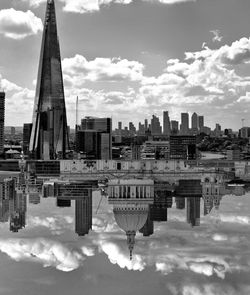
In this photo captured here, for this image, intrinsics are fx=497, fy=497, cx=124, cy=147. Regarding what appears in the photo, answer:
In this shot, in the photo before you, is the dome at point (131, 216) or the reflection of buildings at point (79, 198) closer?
the dome at point (131, 216)

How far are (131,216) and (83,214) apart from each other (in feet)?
2.52

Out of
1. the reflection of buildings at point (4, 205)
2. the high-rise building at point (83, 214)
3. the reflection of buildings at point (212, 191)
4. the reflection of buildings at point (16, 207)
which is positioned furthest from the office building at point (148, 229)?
the reflection of buildings at point (4, 205)

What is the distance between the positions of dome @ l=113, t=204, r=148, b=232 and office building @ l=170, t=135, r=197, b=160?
14.7 m

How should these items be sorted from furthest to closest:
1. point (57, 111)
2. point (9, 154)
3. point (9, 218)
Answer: point (9, 154), point (57, 111), point (9, 218)

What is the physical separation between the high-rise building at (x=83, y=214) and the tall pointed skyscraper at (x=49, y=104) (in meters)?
8.34

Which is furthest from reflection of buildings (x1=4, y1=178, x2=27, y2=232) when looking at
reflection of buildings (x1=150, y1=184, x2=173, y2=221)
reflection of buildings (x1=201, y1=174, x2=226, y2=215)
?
reflection of buildings (x1=201, y1=174, x2=226, y2=215)

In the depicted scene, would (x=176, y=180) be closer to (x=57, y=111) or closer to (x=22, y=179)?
(x=22, y=179)

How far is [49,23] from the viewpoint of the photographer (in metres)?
17.1

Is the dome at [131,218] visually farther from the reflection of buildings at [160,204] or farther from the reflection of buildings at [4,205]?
the reflection of buildings at [4,205]

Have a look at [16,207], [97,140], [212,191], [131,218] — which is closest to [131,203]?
[131,218]

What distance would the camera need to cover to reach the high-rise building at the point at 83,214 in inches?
256

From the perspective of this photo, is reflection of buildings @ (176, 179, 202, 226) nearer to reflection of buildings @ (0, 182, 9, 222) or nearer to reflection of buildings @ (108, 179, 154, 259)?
reflection of buildings @ (108, 179, 154, 259)

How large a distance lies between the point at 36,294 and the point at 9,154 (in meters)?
17.3

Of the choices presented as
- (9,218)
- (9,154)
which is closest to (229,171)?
(9,218)
